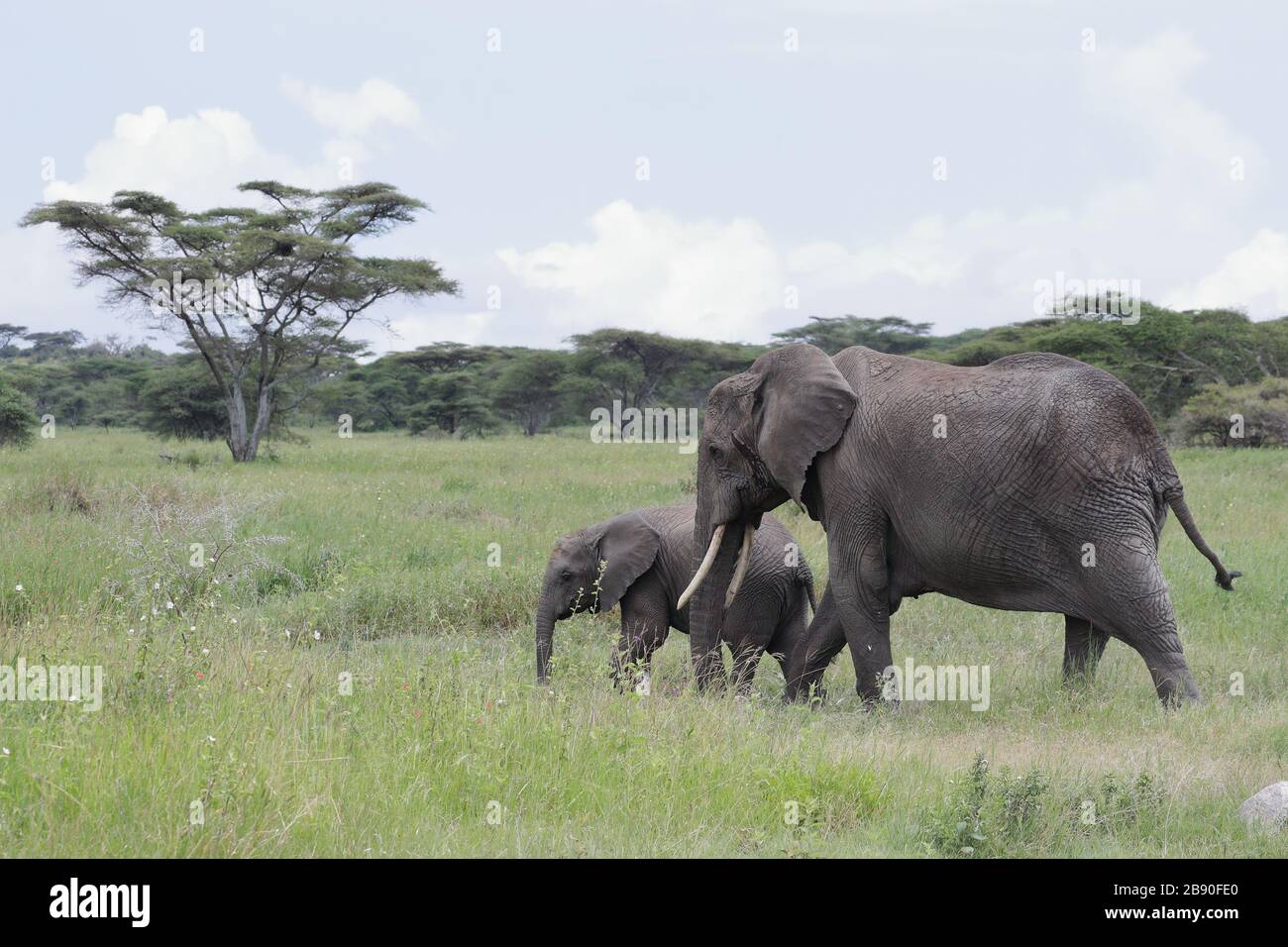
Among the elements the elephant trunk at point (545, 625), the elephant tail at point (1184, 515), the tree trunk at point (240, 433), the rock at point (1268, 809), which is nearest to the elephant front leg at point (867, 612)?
the elephant tail at point (1184, 515)

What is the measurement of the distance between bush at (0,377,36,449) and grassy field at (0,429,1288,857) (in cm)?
2137

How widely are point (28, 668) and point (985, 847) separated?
4079mm

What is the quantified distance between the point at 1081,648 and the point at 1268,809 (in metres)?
2.94

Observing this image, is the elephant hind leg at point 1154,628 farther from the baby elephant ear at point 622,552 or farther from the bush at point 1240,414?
the bush at point 1240,414

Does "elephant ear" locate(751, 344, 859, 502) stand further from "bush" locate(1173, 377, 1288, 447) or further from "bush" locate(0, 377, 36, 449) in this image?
"bush" locate(0, 377, 36, 449)

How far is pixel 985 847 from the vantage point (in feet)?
14.5

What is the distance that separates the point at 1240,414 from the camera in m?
23.9

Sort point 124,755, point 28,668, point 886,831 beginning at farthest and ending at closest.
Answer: point 28,668 < point 886,831 < point 124,755

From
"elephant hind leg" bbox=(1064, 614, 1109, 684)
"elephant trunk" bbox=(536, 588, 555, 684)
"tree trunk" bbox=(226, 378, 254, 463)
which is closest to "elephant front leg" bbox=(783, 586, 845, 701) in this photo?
"elephant hind leg" bbox=(1064, 614, 1109, 684)

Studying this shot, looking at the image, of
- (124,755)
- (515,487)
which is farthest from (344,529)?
(124,755)

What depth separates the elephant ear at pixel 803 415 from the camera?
7.34m

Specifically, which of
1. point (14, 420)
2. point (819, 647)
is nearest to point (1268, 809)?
point (819, 647)

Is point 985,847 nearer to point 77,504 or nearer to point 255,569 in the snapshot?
point 255,569

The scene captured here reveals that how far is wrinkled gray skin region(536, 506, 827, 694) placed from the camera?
27.7ft
